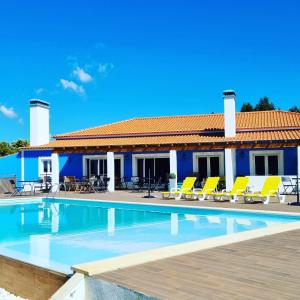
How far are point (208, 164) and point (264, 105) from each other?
3632 cm

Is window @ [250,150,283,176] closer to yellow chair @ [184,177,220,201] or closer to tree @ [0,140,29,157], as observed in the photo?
yellow chair @ [184,177,220,201]

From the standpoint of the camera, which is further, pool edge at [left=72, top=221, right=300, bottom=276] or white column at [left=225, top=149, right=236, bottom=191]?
white column at [left=225, top=149, right=236, bottom=191]

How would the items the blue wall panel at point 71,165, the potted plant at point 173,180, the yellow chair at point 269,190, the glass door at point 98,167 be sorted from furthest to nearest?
the blue wall panel at point 71,165 → the glass door at point 98,167 → the potted plant at point 173,180 → the yellow chair at point 269,190

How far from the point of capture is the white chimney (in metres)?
27.7

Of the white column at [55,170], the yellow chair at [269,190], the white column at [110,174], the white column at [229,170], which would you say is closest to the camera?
the yellow chair at [269,190]

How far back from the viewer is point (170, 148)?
77.4 feet

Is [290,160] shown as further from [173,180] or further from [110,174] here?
[110,174]

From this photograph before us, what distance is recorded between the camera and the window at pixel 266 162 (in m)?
22.8

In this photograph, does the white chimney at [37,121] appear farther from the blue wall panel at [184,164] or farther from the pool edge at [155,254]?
the pool edge at [155,254]

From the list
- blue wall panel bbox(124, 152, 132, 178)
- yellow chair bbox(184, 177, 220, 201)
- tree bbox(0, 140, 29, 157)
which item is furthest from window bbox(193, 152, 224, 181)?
tree bbox(0, 140, 29, 157)

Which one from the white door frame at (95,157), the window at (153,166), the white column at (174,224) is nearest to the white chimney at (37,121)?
the white door frame at (95,157)

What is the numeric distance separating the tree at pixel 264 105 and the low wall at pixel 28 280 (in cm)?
5461

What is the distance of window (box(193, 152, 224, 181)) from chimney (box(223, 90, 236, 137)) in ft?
4.69

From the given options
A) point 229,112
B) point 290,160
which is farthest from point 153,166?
point 290,160
